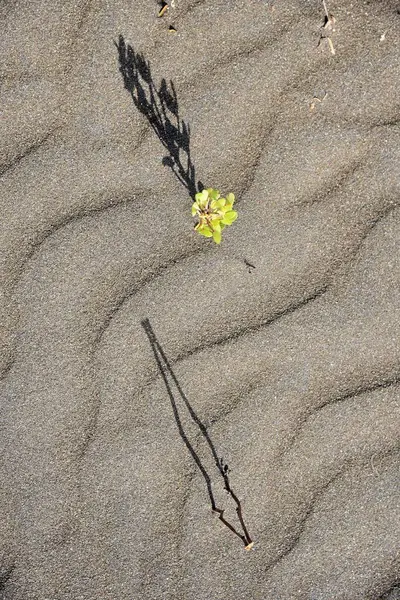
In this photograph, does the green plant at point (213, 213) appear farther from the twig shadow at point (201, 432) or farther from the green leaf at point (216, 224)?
the twig shadow at point (201, 432)

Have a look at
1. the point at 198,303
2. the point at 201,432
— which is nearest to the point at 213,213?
the point at 198,303

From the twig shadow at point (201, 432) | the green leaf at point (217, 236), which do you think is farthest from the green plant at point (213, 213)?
the twig shadow at point (201, 432)

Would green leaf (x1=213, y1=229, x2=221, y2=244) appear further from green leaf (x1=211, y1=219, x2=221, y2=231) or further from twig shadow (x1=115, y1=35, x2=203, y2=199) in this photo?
twig shadow (x1=115, y1=35, x2=203, y2=199)

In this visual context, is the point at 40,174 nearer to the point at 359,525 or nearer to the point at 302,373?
the point at 302,373

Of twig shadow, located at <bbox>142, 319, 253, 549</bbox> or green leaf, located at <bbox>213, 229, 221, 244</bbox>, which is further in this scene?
twig shadow, located at <bbox>142, 319, 253, 549</bbox>

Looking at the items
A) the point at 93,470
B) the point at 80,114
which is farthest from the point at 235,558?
the point at 80,114

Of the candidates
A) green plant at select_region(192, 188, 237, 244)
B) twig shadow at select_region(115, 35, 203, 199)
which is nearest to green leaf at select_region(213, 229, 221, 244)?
green plant at select_region(192, 188, 237, 244)
